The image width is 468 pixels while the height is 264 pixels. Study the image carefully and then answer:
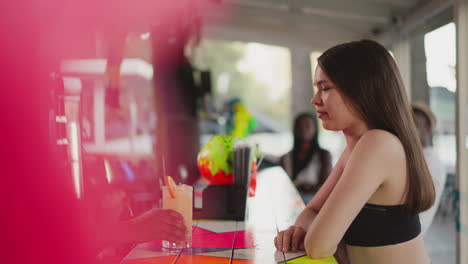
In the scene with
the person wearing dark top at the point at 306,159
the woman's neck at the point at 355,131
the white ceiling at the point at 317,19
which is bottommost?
the person wearing dark top at the point at 306,159

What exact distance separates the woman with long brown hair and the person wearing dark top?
2405mm

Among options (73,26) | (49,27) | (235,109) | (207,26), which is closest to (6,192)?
(49,27)

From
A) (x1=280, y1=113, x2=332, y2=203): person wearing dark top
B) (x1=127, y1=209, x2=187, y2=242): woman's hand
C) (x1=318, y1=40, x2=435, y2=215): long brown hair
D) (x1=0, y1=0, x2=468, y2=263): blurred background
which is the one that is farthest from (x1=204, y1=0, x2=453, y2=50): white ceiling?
(x1=127, y1=209, x2=187, y2=242): woman's hand

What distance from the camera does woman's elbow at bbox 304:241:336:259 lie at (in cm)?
119

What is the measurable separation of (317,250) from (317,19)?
420 cm

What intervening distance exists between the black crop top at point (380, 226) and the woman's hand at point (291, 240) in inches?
7.6

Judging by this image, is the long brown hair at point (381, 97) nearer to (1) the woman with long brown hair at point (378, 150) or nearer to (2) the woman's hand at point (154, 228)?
(1) the woman with long brown hair at point (378, 150)

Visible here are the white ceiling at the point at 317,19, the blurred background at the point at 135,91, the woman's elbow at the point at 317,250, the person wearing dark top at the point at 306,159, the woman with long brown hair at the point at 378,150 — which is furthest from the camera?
the person wearing dark top at the point at 306,159

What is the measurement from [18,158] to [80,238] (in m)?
0.26

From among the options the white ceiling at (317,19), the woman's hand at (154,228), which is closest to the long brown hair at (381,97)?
the woman's hand at (154,228)

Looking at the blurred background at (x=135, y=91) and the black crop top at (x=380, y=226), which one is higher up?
the blurred background at (x=135, y=91)

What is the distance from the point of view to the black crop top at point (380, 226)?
134 cm

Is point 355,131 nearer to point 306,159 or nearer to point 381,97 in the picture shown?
point 381,97

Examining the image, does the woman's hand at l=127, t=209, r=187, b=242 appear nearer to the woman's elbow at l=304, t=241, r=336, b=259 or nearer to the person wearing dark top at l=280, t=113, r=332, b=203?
the woman's elbow at l=304, t=241, r=336, b=259
